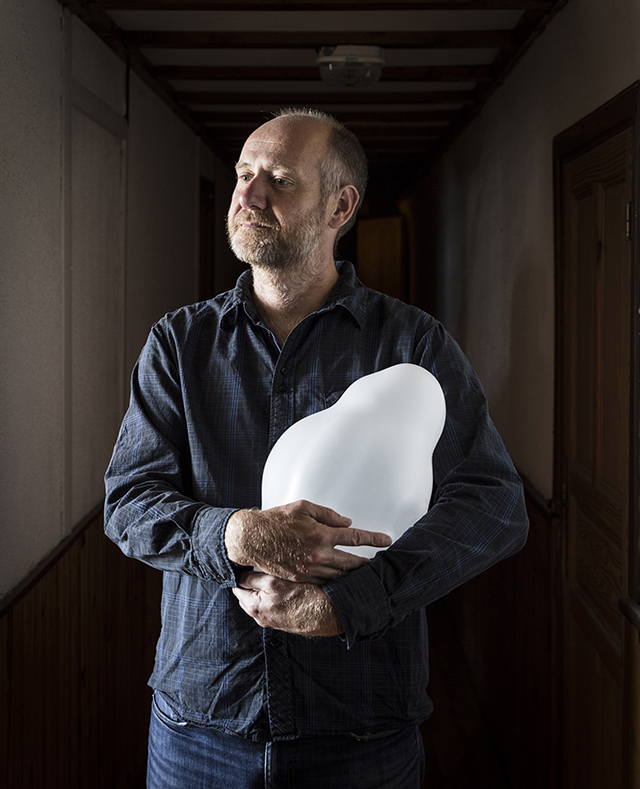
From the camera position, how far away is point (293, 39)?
247cm

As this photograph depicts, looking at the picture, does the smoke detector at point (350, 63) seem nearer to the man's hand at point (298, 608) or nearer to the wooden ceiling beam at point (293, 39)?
the wooden ceiling beam at point (293, 39)

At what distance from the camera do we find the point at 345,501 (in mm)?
805

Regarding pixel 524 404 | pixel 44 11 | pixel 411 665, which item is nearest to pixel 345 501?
pixel 411 665

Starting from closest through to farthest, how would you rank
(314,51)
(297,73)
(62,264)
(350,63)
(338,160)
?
A: (338,160), (62,264), (350,63), (314,51), (297,73)

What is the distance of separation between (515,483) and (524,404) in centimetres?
168

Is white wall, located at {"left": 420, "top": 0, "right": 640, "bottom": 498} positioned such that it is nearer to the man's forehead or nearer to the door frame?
the door frame

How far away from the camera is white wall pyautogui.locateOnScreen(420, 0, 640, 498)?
6.08 ft

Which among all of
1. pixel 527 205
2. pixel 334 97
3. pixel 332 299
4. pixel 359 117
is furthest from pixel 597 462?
pixel 359 117

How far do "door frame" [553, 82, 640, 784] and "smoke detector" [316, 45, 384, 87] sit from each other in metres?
0.76

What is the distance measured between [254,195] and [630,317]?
35.8 inches

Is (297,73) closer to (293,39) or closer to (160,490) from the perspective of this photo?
(293,39)

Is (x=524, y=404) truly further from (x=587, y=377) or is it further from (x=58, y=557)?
(x=58, y=557)

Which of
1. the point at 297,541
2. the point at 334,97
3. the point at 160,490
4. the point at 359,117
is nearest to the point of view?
the point at 297,541

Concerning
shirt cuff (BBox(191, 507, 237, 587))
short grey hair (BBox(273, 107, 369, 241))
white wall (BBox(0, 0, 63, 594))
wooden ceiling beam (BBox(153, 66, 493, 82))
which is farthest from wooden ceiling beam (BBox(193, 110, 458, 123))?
shirt cuff (BBox(191, 507, 237, 587))
